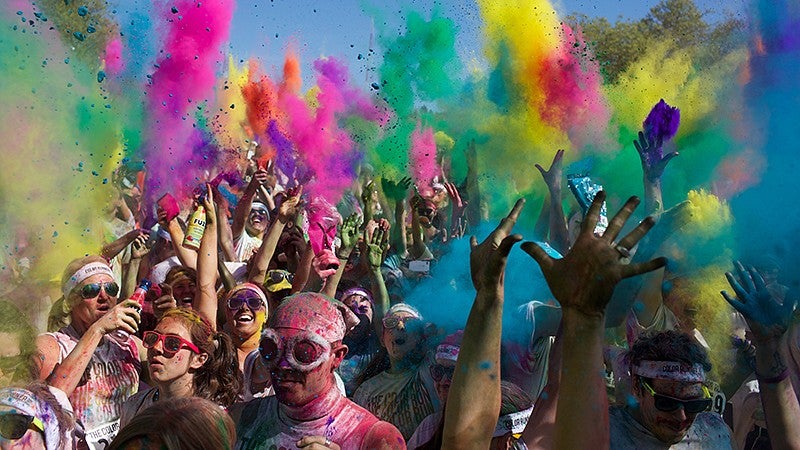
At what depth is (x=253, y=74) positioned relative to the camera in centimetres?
1171

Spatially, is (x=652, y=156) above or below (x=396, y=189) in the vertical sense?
below

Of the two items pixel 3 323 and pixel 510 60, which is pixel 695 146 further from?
pixel 3 323

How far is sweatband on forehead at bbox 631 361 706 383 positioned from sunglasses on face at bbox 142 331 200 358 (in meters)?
1.69

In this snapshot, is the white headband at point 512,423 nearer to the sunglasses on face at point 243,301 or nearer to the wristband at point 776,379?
the wristband at point 776,379

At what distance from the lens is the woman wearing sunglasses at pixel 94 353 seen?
3.75m

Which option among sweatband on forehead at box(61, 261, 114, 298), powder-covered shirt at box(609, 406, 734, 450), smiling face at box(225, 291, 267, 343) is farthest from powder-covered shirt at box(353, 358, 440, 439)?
sweatband on forehead at box(61, 261, 114, 298)

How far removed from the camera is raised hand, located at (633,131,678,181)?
16.2 feet

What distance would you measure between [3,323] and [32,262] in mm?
2301

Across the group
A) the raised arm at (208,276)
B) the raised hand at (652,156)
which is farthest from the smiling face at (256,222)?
the raised hand at (652,156)

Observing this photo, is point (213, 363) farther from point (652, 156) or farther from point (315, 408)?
point (652, 156)

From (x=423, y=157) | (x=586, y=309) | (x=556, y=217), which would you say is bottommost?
(x=586, y=309)

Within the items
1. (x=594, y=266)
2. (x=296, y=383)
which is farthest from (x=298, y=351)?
(x=594, y=266)

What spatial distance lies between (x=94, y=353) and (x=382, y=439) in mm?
1777

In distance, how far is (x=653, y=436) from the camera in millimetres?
2984
